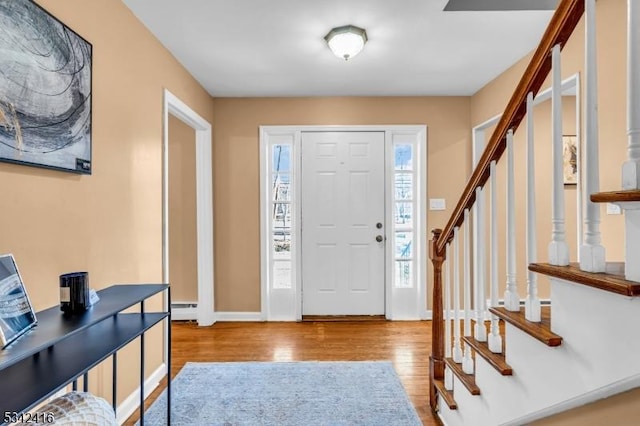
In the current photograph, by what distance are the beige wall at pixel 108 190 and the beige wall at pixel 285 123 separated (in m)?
1.01

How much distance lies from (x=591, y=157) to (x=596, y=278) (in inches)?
12.4

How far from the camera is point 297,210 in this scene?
12.4 feet

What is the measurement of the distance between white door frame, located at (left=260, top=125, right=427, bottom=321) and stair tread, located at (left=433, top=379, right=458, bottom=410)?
5.65 ft

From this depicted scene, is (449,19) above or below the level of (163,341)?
above

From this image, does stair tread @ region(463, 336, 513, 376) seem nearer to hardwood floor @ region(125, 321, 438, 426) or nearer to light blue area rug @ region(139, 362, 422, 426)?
light blue area rug @ region(139, 362, 422, 426)

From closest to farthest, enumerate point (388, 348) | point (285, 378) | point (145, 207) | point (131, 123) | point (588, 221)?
1. point (588, 221)
2. point (131, 123)
3. point (145, 207)
4. point (285, 378)
5. point (388, 348)

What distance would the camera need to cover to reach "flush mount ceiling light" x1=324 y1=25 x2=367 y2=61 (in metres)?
2.33

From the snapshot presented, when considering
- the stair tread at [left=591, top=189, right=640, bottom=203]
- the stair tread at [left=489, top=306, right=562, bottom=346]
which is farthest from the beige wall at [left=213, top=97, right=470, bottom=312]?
the stair tread at [left=591, top=189, right=640, bottom=203]

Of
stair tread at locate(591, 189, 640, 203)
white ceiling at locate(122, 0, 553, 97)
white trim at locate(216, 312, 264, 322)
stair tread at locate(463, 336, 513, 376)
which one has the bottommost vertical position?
white trim at locate(216, 312, 264, 322)

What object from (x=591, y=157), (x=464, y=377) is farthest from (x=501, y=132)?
(x=464, y=377)

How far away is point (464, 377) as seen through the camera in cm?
167

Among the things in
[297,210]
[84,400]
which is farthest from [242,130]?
[84,400]

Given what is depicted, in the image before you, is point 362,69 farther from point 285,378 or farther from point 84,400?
point 84,400

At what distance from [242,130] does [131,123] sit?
1695 mm
